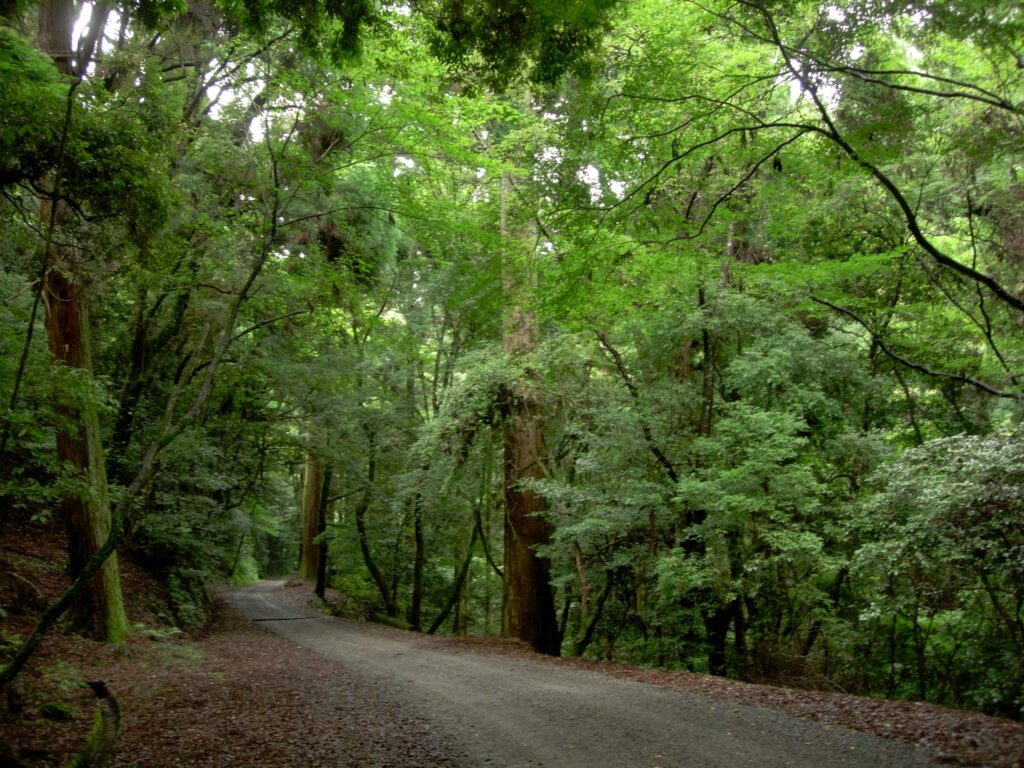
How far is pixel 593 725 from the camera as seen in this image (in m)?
5.95

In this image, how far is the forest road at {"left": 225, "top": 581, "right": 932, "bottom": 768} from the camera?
4.89 meters

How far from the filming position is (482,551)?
725 inches

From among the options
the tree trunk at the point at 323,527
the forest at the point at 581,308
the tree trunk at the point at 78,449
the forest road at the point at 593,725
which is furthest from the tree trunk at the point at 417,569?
the tree trunk at the point at 78,449

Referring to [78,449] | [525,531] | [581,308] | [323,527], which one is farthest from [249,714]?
[323,527]

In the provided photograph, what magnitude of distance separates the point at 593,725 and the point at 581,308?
4.89m

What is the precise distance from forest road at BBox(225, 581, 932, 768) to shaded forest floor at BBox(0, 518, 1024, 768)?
28cm

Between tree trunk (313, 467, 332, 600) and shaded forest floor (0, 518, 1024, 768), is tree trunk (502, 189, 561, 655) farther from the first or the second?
tree trunk (313, 467, 332, 600)

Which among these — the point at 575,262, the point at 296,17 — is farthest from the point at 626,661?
the point at 296,17

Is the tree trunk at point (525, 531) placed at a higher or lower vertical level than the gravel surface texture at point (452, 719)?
higher

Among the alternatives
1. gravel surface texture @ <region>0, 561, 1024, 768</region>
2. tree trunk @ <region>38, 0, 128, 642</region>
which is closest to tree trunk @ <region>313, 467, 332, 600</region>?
tree trunk @ <region>38, 0, 128, 642</region>

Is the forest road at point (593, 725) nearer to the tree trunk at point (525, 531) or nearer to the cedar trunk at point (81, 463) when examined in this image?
the tree trunk at point (525, 531)

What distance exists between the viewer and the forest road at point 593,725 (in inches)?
193

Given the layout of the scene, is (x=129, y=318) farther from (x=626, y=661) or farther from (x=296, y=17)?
(x=626, y=661)

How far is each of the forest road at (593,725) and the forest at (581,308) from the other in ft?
7.54
